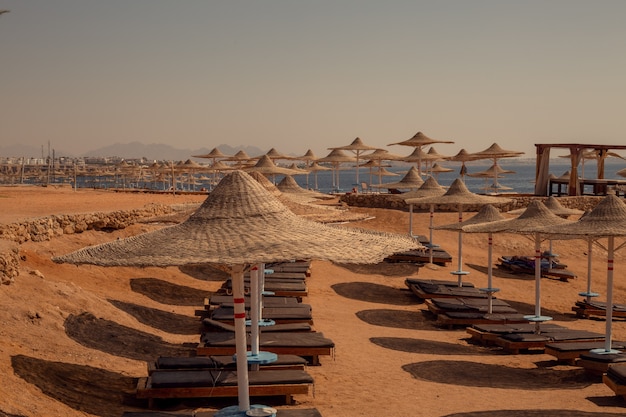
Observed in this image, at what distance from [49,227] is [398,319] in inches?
344

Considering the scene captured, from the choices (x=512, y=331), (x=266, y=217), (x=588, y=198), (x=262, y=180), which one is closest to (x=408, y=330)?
(x=512, y=331)

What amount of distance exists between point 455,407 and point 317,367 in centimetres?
259

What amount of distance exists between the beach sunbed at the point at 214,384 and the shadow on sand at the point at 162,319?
5011 millimetres

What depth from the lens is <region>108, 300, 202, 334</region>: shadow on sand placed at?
46.3 ft

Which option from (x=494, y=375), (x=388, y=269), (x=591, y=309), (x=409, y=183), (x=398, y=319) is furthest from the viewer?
(x=409, y=183)

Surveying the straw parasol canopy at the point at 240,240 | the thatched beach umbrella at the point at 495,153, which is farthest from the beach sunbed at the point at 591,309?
the thatched beach umbrella at the point at 495,153

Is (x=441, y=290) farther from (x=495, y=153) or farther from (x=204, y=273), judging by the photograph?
(x=495, y=153)

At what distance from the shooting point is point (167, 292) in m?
17.7

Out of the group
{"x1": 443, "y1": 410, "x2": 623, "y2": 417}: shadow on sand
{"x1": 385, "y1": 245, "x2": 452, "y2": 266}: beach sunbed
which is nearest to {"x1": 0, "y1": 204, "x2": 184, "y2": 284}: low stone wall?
{"x1": 443, "y1": 410, "x2": 623, "y2": 417}: shadow on sand

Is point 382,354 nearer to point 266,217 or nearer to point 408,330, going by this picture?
point 408,330

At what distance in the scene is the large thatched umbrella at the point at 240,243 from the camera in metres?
6.87

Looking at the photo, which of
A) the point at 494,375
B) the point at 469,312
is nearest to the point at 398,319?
the point at 469,312

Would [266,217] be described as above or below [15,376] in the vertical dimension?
above

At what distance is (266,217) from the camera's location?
7.82 metres
